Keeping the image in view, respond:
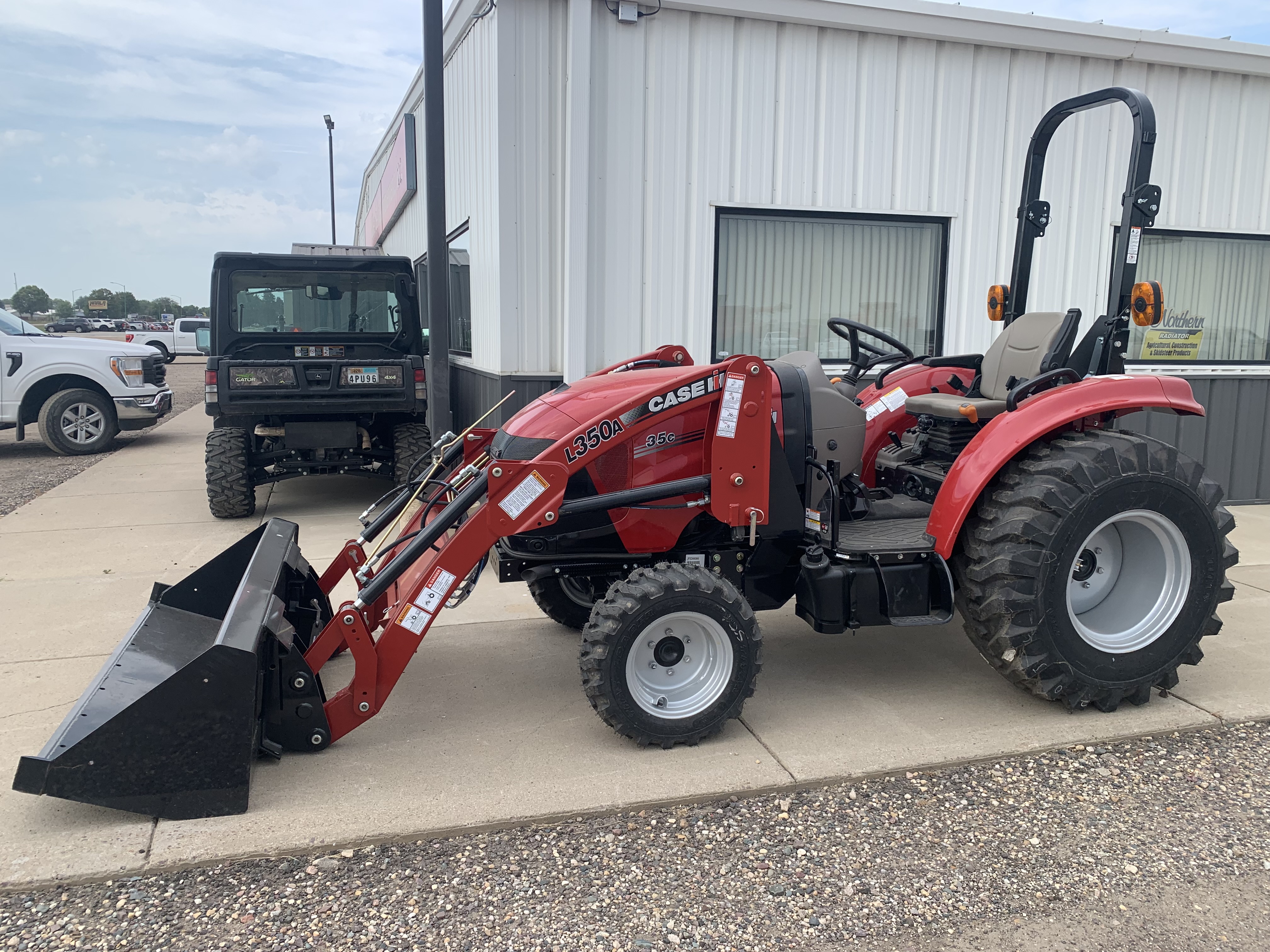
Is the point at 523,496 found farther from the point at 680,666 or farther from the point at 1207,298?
the point at 1207,298

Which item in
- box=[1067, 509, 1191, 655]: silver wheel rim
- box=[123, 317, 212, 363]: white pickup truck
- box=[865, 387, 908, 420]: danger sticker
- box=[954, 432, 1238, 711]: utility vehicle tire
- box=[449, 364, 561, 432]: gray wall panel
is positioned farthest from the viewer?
box=[123, 317, 212, 363]: white pickup truck

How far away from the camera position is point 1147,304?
3730mm

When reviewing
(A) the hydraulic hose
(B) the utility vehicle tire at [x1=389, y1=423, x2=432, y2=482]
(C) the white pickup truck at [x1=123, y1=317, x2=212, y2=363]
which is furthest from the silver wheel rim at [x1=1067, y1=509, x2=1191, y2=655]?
(C) the white pickup truck at [x1=123, y1=317, x2=212, y2=363]

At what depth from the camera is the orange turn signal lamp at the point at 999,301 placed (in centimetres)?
488

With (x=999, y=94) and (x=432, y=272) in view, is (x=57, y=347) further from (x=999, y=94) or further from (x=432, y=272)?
(x=999, y=94)

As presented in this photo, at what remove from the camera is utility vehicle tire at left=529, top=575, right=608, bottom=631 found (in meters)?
4.73

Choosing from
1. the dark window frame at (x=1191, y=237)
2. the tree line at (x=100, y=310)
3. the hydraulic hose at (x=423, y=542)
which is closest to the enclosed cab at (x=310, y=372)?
the hydraulic hose at (x=423, y=542)

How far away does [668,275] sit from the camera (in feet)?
23.9

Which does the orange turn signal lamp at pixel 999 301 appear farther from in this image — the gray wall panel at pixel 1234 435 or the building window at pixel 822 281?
the gray wall panel at pixel 1234 435

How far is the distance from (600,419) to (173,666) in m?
1.83

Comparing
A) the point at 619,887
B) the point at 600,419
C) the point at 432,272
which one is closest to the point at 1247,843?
the point at 619,887

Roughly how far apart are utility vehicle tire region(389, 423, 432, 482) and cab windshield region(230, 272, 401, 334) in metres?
1.09

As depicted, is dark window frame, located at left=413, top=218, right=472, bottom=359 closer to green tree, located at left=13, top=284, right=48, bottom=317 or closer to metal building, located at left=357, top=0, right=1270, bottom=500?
metal building, located at left=357, top=0, right=1270, bottom=500

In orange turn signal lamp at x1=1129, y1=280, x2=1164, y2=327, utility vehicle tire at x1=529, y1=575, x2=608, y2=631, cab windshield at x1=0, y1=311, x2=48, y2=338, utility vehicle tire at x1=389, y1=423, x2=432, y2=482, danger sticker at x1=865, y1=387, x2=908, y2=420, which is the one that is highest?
orange turn signal lamp at x1=1129, y1=280, x2=1164, y2=327
